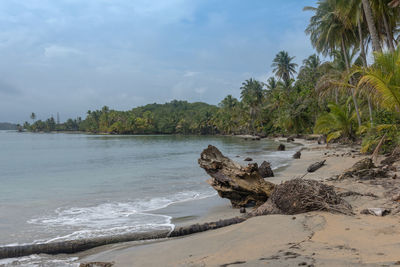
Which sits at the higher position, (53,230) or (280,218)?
(280,218)

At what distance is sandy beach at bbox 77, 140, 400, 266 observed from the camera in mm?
3459

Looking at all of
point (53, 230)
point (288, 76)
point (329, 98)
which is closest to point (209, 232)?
point (53, 230)

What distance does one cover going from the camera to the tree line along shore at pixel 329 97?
36.1 feet

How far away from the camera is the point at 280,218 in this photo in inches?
214

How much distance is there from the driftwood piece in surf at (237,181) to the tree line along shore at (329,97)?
5227mm

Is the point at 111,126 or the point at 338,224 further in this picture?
the point at 111,126

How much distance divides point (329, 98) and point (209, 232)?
43.8m

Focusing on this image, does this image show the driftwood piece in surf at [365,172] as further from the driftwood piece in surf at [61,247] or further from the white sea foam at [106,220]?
the driftwood piece in surf at [61,247]

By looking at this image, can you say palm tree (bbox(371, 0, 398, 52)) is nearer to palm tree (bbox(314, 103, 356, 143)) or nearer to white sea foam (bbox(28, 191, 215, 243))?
palm tree (bbox(314, 103, 356, 143))

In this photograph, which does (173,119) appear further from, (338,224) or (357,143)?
(338,224)

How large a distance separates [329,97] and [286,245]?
44.6 m

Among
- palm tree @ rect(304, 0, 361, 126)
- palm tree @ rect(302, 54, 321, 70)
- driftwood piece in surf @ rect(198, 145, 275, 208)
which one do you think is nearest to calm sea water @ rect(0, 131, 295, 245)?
driftwood piece in surf @ rect(198, 145, 275, 208)

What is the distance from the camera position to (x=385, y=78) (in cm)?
945

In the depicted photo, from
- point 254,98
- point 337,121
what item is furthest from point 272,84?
point 337,121
